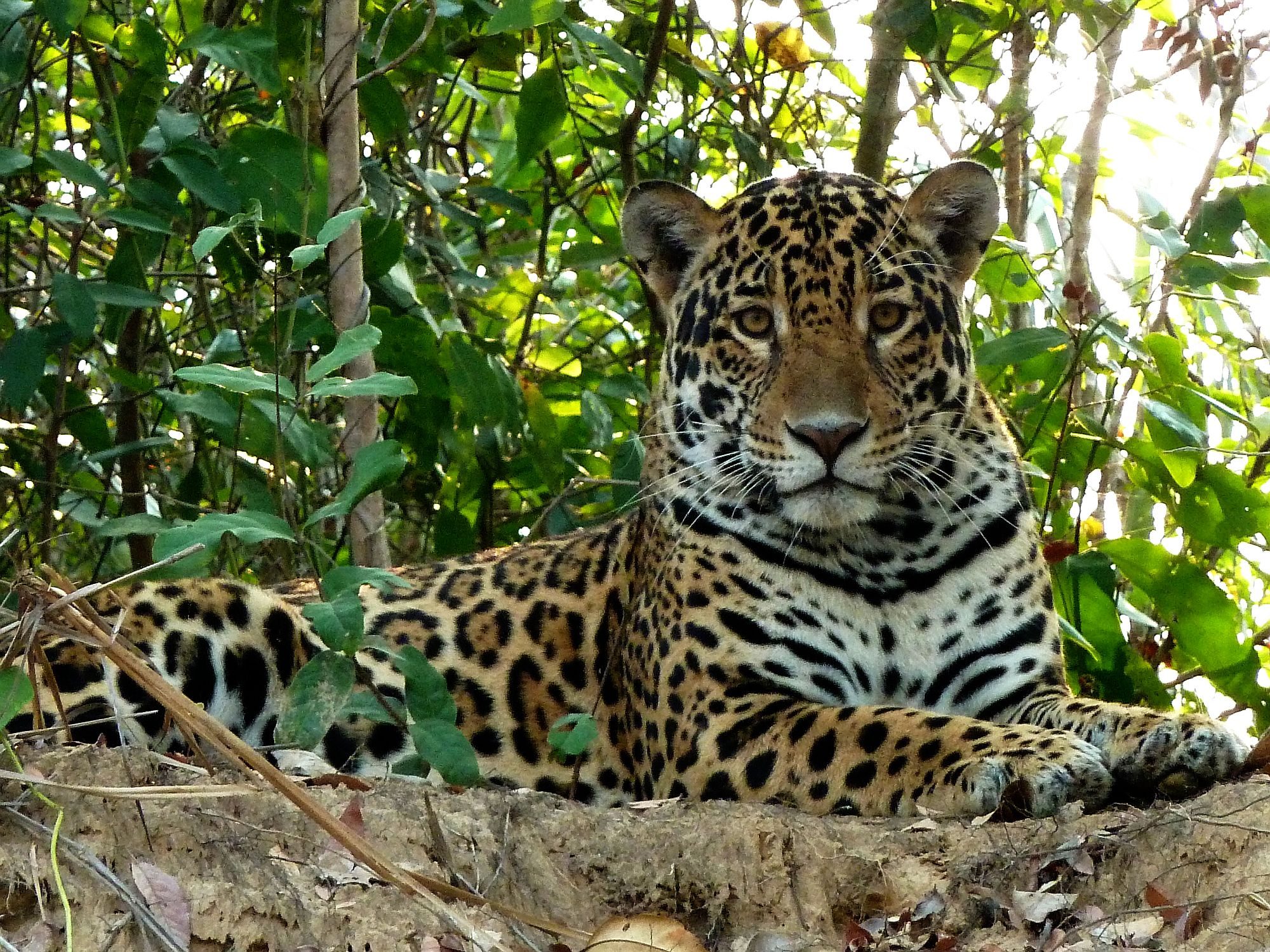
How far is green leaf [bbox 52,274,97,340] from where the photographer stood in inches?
212

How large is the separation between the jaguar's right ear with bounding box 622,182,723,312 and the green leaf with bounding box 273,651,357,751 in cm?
242

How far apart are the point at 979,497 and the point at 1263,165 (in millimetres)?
3477

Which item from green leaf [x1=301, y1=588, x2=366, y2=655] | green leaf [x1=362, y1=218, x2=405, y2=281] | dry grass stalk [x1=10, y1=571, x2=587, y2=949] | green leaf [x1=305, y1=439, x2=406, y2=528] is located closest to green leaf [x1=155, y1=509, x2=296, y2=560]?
green leaf [x1=305, y1=439, x2=406, y2=528]

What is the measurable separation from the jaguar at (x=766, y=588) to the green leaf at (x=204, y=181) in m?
1.37

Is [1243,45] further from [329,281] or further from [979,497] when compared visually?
[329,281]

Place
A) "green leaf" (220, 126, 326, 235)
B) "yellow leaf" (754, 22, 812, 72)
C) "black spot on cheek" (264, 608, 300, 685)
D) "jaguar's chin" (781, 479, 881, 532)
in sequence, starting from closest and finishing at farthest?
1. "jaguar's chin" (781, 479, 881, 532)
2. "green leaf" (220, 126, 326, 235)
3. "black spot on cheek" (264, 608, 300, 685)
4. "yellow leaf" (754, 22, 812, 72)

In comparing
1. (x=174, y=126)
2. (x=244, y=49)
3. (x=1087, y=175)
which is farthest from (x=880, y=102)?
(x=174, y=126)

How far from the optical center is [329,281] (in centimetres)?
595

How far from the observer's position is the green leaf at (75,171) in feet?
17.1

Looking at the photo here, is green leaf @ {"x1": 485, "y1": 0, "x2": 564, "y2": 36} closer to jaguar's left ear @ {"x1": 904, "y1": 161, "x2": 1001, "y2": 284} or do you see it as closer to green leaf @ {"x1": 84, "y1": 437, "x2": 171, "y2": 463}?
jaguar's left ear @ {"x1": 904, "y1": 161, "x2": 1001, "y2": 284}

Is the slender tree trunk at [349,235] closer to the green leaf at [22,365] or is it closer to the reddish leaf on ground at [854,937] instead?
the green leaf at [22,365]

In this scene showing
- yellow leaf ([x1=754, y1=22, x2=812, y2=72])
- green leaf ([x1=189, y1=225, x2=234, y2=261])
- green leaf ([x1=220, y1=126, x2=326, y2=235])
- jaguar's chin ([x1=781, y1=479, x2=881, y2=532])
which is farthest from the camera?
yellow leaf ([x1=754, y1=22, x2=812, y2=72])

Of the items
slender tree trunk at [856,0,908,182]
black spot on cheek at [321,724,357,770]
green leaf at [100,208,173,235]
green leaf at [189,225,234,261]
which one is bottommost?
black spot on cheek at [321,724,357,770]

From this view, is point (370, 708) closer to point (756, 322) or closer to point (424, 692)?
point (424, 692)
